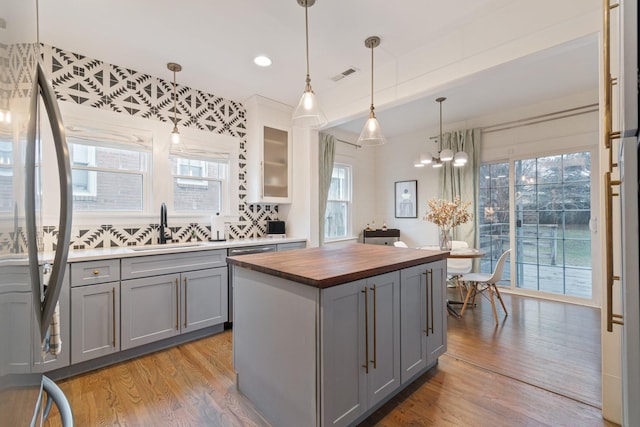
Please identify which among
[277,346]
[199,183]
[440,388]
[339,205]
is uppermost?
[199,183]

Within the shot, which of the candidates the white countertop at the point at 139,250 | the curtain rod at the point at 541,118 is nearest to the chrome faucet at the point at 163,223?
the white countertop at the point at 139,250

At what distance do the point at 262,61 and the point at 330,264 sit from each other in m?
2.24

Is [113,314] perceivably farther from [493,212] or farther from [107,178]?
[493,212]

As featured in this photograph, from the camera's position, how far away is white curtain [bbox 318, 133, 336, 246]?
4734 mm

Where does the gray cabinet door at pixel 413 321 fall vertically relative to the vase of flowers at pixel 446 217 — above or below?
below

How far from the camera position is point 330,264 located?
1.78 metres

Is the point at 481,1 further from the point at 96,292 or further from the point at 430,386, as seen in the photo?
the point at 96,292

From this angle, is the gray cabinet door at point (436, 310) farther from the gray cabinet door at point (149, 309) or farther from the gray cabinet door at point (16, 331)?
the gray cabinet door at point (149, 309)

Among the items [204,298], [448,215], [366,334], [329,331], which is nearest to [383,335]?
[366,334]

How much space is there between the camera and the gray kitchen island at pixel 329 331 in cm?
145

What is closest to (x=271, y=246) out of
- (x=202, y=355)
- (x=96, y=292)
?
(x=202, y=355)

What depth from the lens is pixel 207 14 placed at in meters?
2.22

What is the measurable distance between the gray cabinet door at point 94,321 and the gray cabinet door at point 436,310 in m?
2.51

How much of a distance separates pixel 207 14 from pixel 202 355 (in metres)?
2.83
